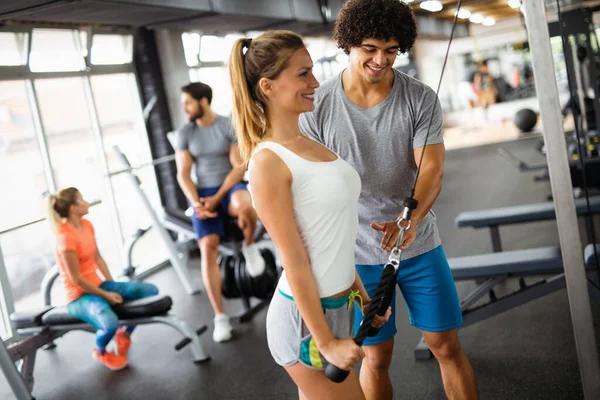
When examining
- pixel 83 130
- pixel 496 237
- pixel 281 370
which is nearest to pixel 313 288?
pixel 281 370

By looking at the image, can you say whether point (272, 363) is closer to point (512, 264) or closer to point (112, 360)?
point (112, 360)

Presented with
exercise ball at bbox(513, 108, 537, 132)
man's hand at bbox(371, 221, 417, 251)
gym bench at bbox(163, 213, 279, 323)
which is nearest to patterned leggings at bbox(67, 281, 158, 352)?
gym bench at bbox(163, 213, 279, 323)

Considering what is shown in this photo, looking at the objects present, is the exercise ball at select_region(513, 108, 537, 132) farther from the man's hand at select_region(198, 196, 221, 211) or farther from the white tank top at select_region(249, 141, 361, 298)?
the white tank top at select_region(249, 141, 361, 298)

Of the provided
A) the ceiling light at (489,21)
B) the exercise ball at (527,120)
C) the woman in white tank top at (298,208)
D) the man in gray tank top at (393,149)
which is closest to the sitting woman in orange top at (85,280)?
the man in gray tank top at (393,149)

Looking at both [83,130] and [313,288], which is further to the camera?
[83,130]

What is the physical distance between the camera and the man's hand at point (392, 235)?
1687 millimetres

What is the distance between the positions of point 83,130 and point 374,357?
4475mm

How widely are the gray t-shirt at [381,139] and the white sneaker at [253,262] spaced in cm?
217

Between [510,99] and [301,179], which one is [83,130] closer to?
[301,179]

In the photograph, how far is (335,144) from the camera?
1867mm

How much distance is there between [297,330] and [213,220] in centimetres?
268

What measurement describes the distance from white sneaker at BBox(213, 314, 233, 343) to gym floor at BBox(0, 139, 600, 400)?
0.18ft

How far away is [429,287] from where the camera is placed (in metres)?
1.87

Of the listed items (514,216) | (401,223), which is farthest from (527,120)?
(401,223)
